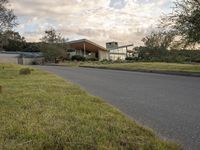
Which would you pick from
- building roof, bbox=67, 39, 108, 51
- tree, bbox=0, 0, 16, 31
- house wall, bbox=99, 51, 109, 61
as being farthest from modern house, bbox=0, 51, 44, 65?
tree, bbox=0, 0, 16, 31

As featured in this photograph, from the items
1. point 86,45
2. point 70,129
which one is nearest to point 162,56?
point 86,45

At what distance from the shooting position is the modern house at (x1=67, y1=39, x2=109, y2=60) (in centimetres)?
8008

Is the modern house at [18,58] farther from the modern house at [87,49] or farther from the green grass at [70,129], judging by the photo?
the green grass at [70,129]

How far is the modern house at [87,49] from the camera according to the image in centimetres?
8008

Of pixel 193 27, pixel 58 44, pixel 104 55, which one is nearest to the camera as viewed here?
pixel 193 27

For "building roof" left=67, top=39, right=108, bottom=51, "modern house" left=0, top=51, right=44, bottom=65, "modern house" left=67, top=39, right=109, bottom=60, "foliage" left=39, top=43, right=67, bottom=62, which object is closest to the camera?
"foliage" left=39, top=43, right=67, bottom=62

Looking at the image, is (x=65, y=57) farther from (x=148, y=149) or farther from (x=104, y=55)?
(x=148, y=149)

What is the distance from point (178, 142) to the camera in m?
5.26

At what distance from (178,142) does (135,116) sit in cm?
223

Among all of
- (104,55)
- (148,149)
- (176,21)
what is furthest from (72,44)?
(148,149)

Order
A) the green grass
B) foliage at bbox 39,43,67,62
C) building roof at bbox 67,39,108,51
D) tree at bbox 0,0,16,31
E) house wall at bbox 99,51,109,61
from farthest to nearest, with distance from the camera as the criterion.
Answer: house wall at bbox 99,51,109,61 → building roof at bbox 67,39,108,51 → foliage at bbox 39,43,67,62 → tree at bbox 0,0,16,31 → the green grass

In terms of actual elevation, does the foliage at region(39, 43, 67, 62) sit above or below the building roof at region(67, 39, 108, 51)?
below

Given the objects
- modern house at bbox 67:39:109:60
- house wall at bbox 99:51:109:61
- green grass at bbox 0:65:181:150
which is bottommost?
green grass at bbox 0:65:181:150

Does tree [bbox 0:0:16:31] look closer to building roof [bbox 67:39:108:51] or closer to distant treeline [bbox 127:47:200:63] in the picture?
distant treeline [bbox 127:47:200:63]
